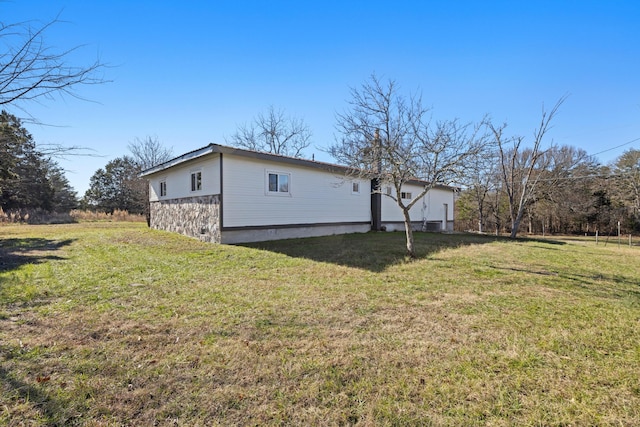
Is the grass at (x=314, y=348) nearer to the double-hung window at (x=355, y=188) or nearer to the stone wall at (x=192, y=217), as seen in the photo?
the stone wall at (x=192, y=217)

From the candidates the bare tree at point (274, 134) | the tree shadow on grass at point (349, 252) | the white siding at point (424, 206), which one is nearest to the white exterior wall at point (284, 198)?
the tree shadow on grass at point (349, 252)

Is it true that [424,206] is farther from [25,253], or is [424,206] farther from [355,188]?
[25,253]

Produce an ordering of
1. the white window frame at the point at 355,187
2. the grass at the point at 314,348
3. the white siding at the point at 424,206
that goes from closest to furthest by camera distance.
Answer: the grass at the point at 314,348 < the white window frame at the point at 355,187 < the white siding at the point at 424,206

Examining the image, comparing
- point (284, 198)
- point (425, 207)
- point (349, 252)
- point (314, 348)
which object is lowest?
point (314, 348)

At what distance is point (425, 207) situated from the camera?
17734 mm

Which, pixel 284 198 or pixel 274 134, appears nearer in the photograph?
pixel 284 198

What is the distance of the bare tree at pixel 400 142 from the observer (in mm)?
6898

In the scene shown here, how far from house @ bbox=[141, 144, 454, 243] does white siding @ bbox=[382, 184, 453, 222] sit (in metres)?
0.65

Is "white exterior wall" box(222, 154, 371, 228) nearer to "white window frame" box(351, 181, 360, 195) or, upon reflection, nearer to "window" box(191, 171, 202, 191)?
"white window frame" box(351, 181, 360, 195)

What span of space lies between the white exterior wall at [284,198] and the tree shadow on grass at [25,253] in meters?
4.42

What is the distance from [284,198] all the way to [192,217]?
3.64m

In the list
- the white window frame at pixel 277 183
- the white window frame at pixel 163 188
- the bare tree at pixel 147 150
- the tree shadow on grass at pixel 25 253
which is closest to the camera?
the tree shadow on grass at pixel 25 253

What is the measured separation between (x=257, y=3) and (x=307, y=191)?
6342mm

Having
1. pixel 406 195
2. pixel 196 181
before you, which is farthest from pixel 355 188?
pixel 196 181
